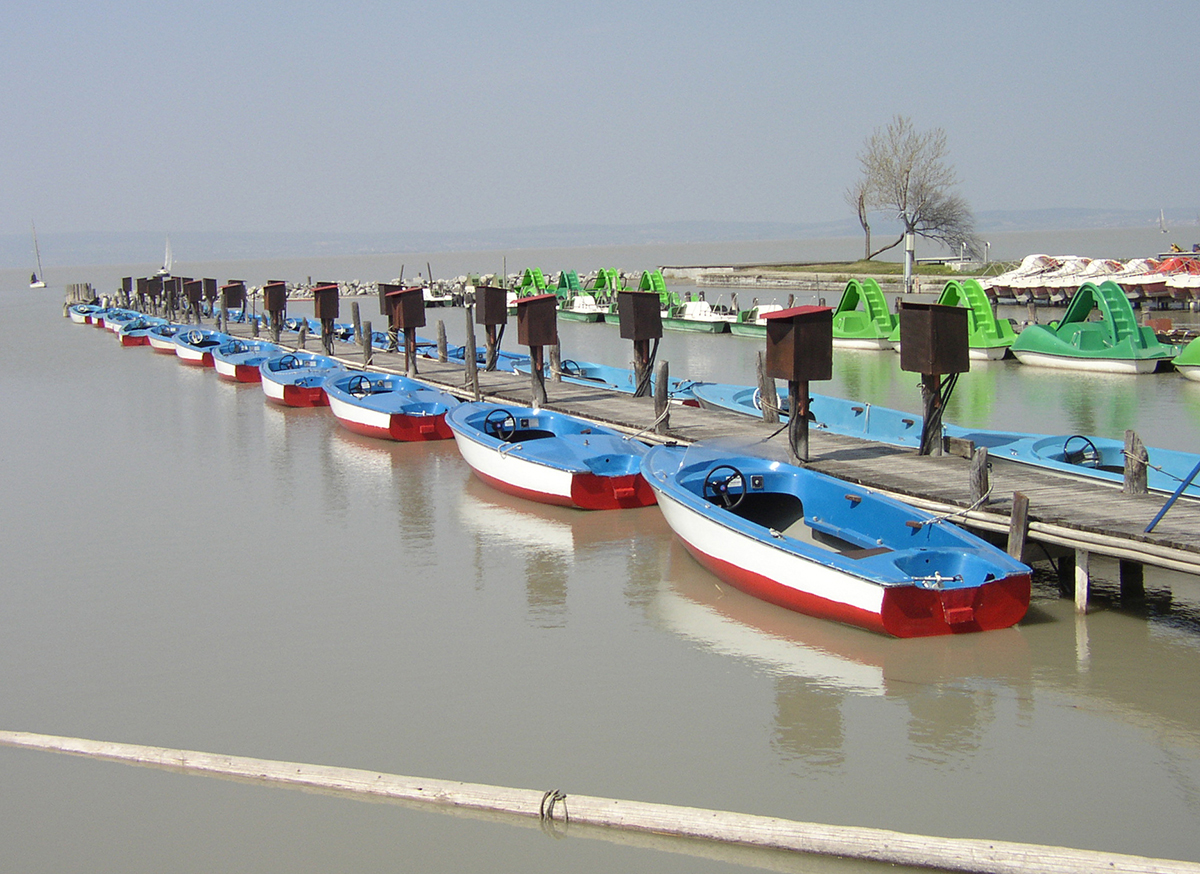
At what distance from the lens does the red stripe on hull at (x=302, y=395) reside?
25.5 m

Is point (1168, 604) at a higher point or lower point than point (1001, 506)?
lower

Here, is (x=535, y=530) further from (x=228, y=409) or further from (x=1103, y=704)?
(x=228, y=409)

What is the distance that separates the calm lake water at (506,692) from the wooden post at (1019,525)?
0.71 m

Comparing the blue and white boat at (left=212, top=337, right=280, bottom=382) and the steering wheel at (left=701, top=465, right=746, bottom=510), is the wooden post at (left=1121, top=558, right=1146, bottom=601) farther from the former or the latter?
the blue and white boat at (left=212, top=337, right=280, bottom=382)

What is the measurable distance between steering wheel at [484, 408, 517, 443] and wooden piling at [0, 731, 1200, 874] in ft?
32.0

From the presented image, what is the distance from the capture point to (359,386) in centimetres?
2359

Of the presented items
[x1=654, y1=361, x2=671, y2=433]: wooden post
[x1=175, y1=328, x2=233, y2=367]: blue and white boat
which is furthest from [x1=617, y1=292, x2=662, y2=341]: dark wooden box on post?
[x1=175, y1=328, x2=233, y2=367]: blue and white boat

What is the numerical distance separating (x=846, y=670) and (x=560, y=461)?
20.7 feet

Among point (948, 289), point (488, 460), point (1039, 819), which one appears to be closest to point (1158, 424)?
point (948, 289)

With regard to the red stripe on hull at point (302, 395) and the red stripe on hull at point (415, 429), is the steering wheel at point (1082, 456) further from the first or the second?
the red stripe on hull at point (302, 395)

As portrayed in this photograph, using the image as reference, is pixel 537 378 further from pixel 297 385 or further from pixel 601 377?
pixel 297 385

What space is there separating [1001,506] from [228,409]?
2034 cm

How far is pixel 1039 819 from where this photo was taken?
7004mm

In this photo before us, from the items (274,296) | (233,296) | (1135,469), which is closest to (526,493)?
(1135,469)
